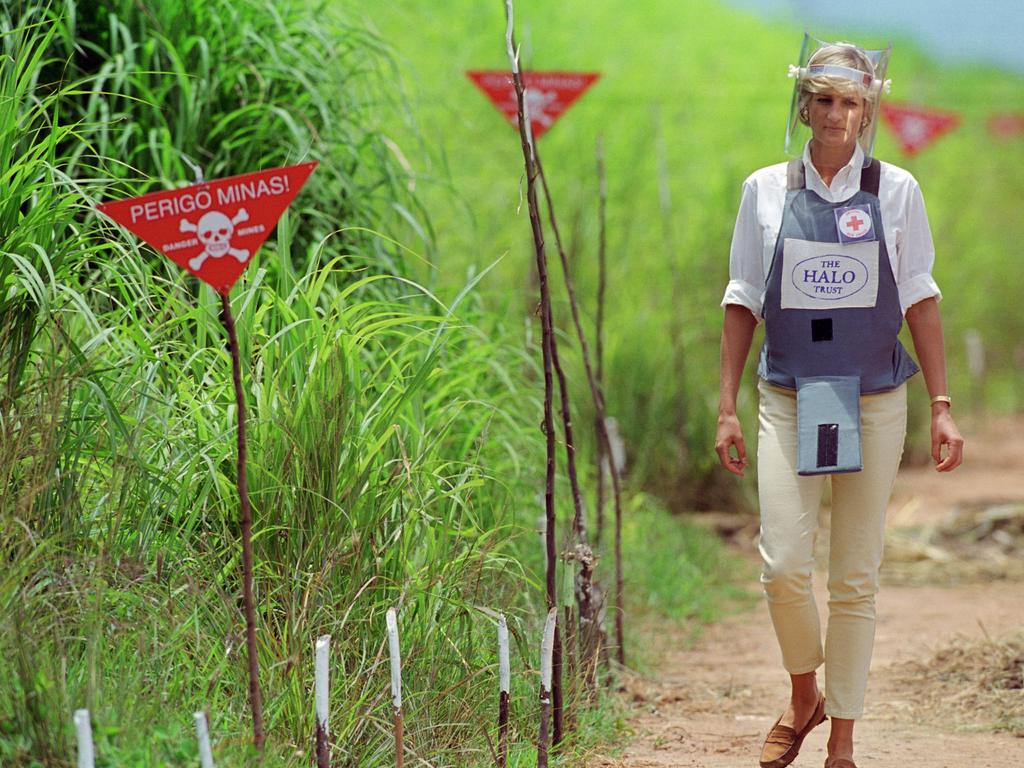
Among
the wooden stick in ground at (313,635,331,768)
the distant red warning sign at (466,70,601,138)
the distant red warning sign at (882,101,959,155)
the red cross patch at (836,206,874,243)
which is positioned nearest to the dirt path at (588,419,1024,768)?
the wooden stick in ground at (313,635,331,768)

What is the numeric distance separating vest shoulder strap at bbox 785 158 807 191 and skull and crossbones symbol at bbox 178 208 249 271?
122 centimetres

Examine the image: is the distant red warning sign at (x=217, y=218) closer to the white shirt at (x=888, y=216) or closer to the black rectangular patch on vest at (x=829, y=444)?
the white shirt at (x=888, y=216)

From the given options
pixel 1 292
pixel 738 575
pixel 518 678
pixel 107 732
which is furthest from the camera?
pixel 738 575

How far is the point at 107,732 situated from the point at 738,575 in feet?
13.6

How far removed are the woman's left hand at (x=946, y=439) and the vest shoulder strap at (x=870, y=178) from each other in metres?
0.49

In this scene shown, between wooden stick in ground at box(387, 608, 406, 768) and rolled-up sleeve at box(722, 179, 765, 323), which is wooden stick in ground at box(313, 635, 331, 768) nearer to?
wooden stick in ground at box(387, 608, 406, 768)

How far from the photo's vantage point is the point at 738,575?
20.0ft

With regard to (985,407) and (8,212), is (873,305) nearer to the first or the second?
(8,212)

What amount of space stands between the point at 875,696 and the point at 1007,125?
421 inches

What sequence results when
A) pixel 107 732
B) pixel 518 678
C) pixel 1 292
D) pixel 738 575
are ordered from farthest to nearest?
1. pixel 738 575
2. pixel 518 678
3. pixel 1 292
4. pixel 107 732

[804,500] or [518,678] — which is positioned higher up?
[804,500]

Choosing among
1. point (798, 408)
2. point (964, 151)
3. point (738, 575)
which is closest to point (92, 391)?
point (798, 408)

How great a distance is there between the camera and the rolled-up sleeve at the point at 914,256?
2980mm

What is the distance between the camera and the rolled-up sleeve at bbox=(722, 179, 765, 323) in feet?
10.1
